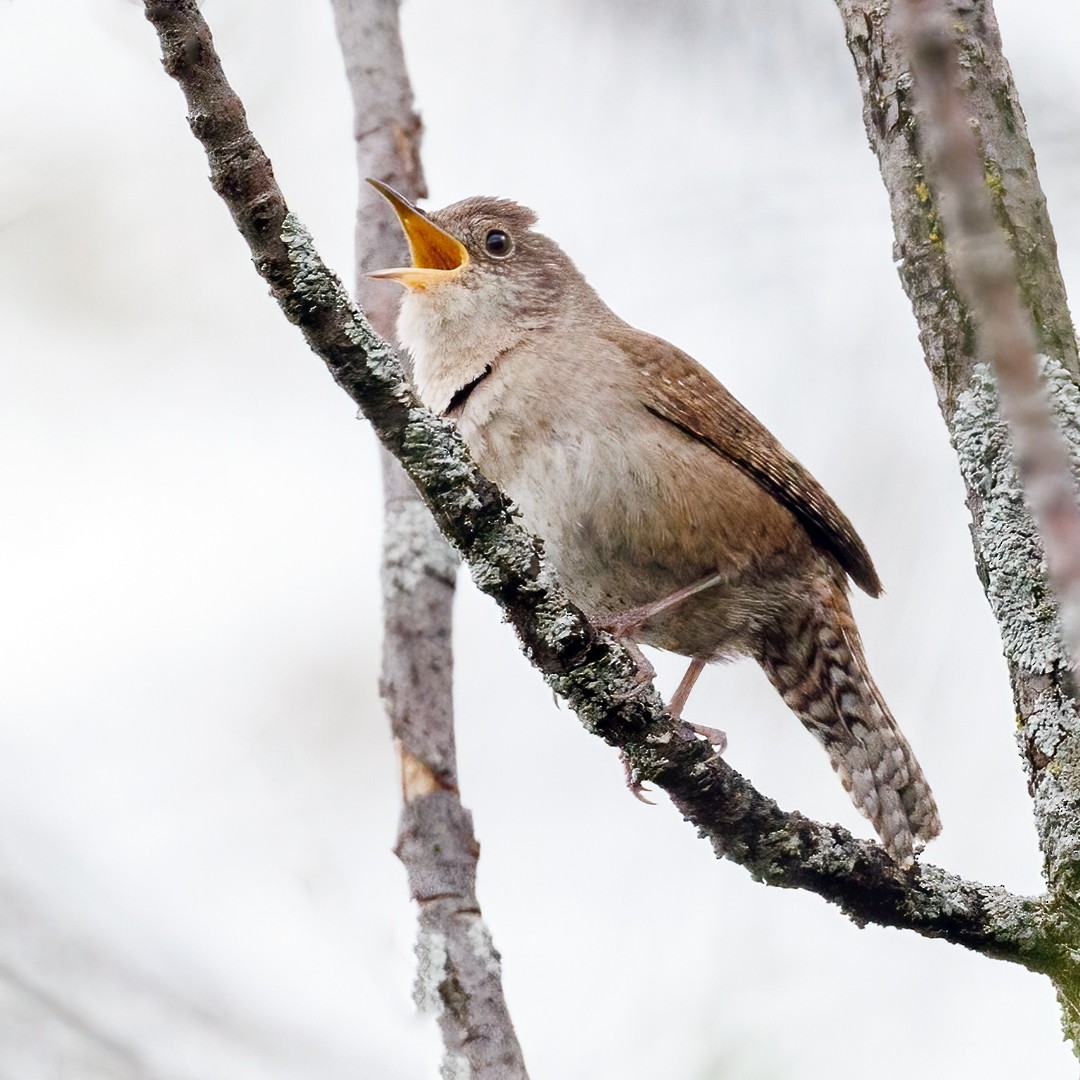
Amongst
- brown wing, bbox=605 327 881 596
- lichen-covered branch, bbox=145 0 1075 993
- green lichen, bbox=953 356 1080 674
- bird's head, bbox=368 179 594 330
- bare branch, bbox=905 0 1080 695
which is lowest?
bare branch, bbox=905 0 1080 695

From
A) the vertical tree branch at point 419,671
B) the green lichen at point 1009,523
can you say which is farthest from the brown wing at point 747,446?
the green lichen at point 1009,523

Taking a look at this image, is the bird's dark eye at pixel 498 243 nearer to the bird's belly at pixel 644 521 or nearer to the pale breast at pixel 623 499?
the pale breast at pixel 623 499

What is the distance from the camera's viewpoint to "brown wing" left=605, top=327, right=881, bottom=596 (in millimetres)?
3775

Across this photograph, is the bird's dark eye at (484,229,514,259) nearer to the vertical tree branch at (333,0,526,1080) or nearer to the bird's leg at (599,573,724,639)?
the vertical tree branch at (333,0,526,1080)

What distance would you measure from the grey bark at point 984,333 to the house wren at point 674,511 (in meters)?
0.82

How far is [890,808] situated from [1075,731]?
3.11ft

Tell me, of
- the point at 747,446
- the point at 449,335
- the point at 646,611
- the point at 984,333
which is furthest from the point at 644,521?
the point at 984,333

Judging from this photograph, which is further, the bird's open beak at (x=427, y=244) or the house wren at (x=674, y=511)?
the bird's open beak at (x=427, y=244)

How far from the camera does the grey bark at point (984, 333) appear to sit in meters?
2.59

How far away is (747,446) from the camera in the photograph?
3836 mm

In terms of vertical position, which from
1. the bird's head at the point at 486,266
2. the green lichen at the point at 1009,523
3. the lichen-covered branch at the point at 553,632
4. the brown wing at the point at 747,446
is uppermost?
the bird's head at the point at 486,266

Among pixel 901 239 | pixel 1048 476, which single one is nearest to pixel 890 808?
pixel 901 239

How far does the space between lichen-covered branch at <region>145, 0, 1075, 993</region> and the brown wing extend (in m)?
1.15

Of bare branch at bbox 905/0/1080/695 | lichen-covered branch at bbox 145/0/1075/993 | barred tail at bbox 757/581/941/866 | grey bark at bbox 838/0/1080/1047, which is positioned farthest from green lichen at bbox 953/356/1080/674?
bare branch at bbox 905/0/1080/695
